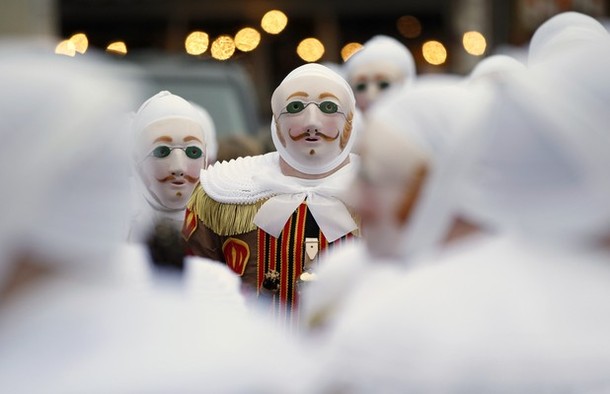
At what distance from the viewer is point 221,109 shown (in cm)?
1079

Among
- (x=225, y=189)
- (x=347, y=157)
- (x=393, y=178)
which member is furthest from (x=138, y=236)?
(x=393, y=178)

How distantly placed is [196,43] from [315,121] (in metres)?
16.3

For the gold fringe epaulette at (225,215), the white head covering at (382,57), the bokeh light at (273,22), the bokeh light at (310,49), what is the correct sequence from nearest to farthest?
the gold fringe epaulette at (225,215) → the white head covering at (382,57) → the bokeh light at (310,49) → the bokeh light at (273,22)

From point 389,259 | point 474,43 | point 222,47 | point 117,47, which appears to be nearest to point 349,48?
point 474,43

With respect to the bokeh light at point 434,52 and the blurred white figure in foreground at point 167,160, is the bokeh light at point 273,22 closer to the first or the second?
the bokeh light at point 434,52

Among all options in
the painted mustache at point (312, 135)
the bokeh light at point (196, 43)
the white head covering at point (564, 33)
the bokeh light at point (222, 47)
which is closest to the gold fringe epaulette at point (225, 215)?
the painted mustache at point (312, 135)

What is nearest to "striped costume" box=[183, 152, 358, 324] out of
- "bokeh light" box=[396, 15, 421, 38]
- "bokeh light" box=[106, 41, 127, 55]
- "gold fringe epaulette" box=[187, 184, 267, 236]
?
"gold fringe epaulette" box=[187, 184, 267, 236]

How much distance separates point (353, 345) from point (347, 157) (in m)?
3.32

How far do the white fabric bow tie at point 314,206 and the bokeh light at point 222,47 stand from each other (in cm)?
1287

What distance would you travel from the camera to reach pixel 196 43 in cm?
2217

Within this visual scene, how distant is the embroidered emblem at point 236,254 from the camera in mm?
5949

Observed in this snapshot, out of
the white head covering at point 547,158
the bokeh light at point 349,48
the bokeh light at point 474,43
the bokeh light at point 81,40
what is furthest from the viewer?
the bokeh light at point 349,48

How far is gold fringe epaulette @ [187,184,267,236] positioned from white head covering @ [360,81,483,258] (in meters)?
2.86

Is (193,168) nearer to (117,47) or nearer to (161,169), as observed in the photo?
(161,169)
